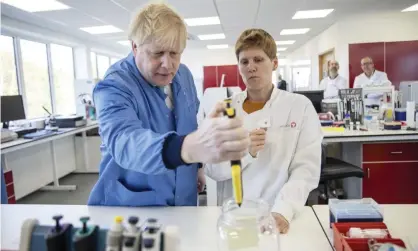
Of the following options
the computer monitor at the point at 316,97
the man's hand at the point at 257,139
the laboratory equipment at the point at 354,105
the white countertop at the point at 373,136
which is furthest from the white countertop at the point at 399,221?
the computer monitor at the point at 316,97

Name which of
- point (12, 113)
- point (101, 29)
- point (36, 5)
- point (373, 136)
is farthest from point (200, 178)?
point (101, 29)

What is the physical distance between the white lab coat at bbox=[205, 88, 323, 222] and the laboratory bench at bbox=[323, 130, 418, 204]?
1.75 meters

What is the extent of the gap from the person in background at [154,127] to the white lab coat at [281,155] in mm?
236

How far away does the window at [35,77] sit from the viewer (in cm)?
584

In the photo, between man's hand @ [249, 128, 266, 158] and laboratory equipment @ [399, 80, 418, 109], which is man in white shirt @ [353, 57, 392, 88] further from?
man's hand @ [249, 128, 266, 158]

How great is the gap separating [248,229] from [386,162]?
2.62 m

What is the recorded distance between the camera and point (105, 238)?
617mm

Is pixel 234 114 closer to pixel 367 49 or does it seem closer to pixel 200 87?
pixel 200 87

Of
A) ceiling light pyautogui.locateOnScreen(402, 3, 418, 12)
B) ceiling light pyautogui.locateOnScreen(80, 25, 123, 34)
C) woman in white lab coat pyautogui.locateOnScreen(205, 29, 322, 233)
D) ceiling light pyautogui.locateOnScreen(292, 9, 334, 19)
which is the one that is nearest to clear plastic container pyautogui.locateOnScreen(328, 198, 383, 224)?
woman in white lab coat pyautogui.locateOnScreen(205, 29, 322, 233)

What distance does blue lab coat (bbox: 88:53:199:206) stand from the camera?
821mm

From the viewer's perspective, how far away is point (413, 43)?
681 cm

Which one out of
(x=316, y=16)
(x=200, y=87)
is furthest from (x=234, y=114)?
(x=316, y=16)

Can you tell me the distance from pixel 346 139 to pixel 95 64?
7.75 m

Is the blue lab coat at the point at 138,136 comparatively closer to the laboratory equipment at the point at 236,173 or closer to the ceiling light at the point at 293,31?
the laboratory equipment at the point at 236,173
